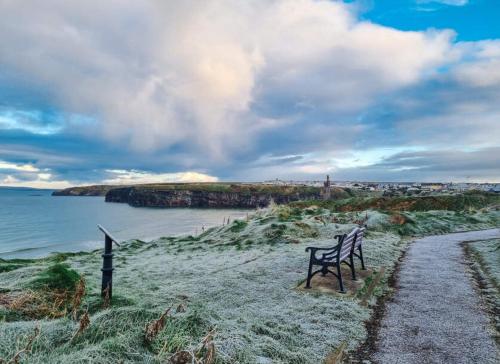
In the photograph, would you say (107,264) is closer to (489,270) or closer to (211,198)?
(489,270)

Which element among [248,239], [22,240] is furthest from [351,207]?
[22,240]

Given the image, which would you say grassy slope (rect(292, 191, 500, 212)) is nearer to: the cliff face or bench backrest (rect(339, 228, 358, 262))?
bench backrest (rect(339, 228, 358, 262))

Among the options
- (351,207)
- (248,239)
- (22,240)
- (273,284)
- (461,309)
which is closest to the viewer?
(461,309)

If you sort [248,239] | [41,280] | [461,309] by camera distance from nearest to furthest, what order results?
[461,309] → [41,280] → [248,239]

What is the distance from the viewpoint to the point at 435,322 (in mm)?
5566

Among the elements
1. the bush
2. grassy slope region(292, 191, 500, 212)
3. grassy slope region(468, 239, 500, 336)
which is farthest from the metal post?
grassy slope region(292, 191, 500, 212)

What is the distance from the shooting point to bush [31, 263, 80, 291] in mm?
6863

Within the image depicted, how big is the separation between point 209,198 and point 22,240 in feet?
296

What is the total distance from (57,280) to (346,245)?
18.9ft

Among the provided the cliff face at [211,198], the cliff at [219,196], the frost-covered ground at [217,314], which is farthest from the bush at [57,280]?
the cliff face at [211,198]

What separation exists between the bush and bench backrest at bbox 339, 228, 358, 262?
5180 millimetres

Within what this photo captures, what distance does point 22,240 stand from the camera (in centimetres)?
3544

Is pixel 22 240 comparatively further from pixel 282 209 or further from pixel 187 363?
pixel 187 363

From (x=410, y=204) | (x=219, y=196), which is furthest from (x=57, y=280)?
(x=219, y=196)
